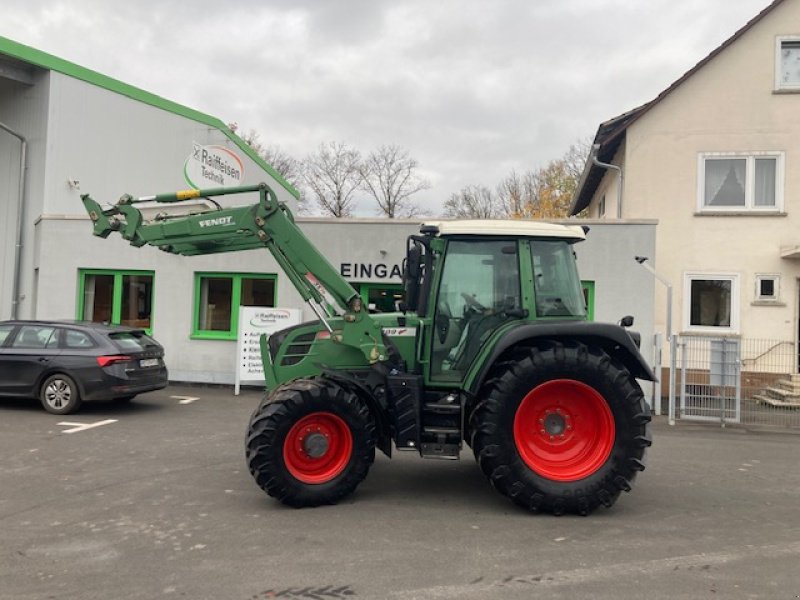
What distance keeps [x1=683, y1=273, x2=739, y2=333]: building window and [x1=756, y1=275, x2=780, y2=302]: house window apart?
0.45 metres

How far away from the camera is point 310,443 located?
534 cm

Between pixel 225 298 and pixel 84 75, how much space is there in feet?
24.3

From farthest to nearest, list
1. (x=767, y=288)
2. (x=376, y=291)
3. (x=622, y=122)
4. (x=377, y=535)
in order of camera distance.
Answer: (x=622, y=122), (x=767, y=288), (x=376, y=291), (x=377, y=535)

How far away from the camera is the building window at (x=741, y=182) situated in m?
14.5

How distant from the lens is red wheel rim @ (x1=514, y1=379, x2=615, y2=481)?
5.40 meters

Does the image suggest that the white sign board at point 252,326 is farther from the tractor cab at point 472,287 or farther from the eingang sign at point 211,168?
the tractor cab at point 472,287

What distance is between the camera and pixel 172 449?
7.57 meters

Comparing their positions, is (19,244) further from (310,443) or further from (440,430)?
(440,430)

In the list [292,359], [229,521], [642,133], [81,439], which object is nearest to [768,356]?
[642,133]

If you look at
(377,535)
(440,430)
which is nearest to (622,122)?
(440,430)

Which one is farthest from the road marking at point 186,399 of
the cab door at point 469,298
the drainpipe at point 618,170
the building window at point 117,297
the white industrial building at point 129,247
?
the drainpipe at point 618,170

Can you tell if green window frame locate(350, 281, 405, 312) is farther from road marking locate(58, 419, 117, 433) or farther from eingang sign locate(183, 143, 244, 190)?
eingang sign locate(183, 143, 244, 190)

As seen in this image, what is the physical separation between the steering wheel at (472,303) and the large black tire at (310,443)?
1292 millimetres

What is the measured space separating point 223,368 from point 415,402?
875 centimetres
